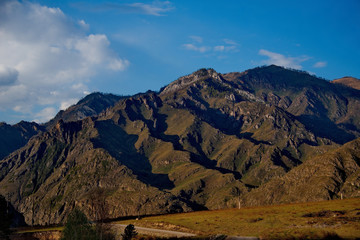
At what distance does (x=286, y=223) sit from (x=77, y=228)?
6803 cm

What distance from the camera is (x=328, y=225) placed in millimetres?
94062

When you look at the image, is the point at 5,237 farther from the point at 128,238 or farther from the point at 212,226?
the point at 212,226

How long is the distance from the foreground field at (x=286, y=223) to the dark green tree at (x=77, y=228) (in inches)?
1464

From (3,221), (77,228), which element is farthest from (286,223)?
(3,221)

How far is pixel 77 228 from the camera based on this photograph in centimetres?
10788

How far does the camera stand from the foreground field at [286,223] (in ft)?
270

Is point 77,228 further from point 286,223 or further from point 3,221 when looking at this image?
point 286,223

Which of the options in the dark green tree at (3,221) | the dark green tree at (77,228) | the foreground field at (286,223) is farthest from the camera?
the dark green tree at (3,221)

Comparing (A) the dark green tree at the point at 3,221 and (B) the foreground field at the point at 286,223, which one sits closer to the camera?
(B) the foreground field at the point at 286,223

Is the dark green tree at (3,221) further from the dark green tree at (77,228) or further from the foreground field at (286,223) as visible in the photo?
the foreground field at (286,223)

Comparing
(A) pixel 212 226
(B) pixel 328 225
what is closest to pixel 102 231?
(A) pixel 212 226

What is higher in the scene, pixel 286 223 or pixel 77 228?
pixel 77 228

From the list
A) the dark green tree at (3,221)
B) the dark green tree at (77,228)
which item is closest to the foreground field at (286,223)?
the dark green tree at (77,228)

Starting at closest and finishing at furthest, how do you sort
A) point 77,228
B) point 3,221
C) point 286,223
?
point 77,228, point 286,223, point 3,221
